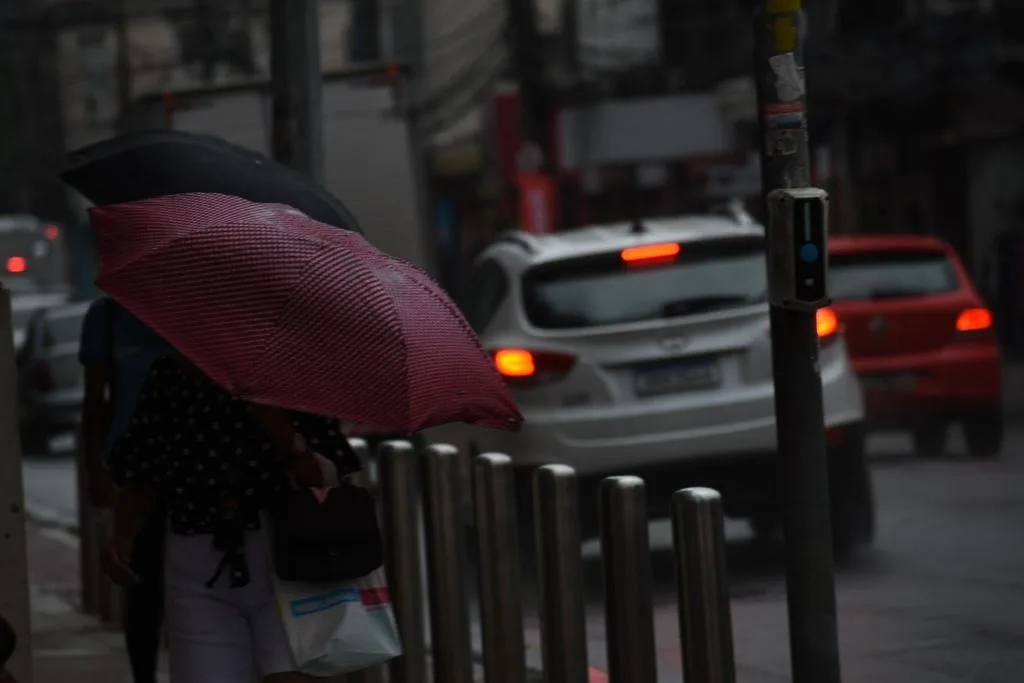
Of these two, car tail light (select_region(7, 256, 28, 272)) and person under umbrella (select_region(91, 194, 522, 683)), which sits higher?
person under umbrella (select_region(91, 194, 522, 683))

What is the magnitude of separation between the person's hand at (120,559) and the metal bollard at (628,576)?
1.11m

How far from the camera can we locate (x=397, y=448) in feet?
21.8

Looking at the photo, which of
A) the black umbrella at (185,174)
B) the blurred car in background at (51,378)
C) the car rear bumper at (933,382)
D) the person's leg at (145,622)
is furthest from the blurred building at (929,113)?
the black umbrella at (185,174)

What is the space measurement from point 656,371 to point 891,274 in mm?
6453

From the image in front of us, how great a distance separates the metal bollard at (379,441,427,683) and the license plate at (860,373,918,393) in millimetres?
9970

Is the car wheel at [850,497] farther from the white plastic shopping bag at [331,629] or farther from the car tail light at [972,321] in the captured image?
the white plastic shopping bag at [331,629]

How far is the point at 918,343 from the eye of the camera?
1622cm

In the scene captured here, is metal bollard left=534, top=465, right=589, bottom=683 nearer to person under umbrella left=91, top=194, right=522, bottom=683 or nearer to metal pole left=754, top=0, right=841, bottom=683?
metal pole left=754, top=0, right=841, bottom=683

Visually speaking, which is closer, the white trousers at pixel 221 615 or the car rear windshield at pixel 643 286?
the white trousers at pixel 221 615

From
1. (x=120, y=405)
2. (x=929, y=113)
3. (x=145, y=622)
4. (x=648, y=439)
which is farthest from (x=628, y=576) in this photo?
(x=929, y=113)

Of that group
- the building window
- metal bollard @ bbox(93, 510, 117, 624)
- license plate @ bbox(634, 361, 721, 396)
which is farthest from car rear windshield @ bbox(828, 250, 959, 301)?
the building window

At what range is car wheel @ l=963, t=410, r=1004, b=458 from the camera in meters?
16.5

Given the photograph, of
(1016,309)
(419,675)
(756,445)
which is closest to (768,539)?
(756,445)

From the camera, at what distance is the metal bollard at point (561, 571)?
5.70 metres
